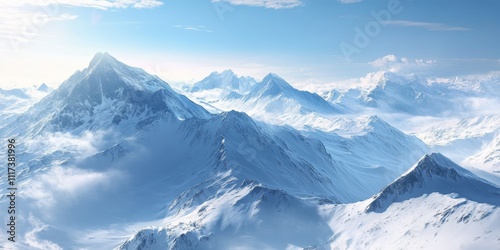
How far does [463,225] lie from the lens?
145 m

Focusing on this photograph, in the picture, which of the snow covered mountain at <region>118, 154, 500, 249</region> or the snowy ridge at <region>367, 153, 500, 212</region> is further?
the snowy ridge at <region>367, 153, 500, 212</region>

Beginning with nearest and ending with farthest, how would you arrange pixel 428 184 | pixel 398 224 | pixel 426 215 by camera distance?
1. pixel 426 215
2. pixel 398 224
3. pixel 428 184

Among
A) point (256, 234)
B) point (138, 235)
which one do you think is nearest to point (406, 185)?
point (256, 234)

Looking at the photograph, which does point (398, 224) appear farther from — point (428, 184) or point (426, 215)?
point (428, 184)

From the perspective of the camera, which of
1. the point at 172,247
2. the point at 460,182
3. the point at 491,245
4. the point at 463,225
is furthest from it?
the point at 172,247

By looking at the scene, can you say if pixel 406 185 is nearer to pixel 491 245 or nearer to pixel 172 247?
pixel 491 245

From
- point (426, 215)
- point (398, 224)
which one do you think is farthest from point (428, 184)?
point (398, 224)

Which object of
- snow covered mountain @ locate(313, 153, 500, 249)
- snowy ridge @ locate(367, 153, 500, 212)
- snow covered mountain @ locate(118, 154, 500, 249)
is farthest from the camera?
snowy ridge @ locate(367, 153, 500, 212)

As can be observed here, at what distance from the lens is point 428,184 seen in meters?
171

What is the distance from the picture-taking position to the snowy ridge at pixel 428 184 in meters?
166

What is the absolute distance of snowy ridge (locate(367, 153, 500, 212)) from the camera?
16612 centimetres

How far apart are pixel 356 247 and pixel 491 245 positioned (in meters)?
47.2

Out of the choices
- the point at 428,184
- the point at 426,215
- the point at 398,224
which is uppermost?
the point at 428,184

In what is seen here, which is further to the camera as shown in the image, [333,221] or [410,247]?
[333,221]
